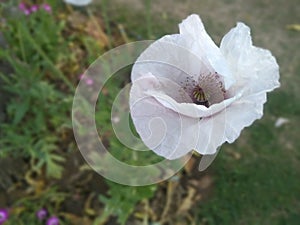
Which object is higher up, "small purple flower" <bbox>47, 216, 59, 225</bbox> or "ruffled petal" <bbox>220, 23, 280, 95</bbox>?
"ruffled petal" <bbox>220, 23, 280, 95</bbox>

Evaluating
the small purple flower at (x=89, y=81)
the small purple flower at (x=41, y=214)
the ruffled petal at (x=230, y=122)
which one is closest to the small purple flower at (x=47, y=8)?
the small purple flower at (x=89, y=81)

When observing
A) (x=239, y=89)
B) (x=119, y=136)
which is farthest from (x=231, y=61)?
(x=119, y=136)

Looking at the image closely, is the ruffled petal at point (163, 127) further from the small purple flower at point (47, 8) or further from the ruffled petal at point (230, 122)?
the small purple flower at point (47, 8)

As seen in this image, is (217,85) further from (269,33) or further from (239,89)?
(269,33)

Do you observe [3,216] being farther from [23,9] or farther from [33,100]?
[23,9]

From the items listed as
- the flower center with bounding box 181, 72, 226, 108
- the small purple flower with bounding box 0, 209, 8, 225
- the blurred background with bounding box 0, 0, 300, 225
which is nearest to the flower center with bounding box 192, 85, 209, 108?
the flower center with bounding box 181, 72, 226, 108

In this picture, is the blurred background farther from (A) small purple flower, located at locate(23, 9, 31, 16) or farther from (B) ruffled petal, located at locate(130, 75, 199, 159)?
(B) ruffled petal, located at locate(130, 75, 199, 159)

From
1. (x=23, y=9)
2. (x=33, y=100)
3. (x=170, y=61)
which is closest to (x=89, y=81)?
(x=33, y=100)
